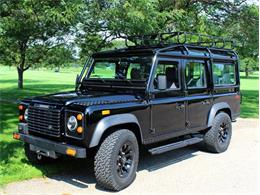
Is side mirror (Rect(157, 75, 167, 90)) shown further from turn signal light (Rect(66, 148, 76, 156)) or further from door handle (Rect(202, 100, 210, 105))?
turn signal light (Rect(66, 148, 76, 156))

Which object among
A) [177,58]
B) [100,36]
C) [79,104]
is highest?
[100,36]

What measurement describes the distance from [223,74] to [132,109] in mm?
3279

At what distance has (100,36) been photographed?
11.9m

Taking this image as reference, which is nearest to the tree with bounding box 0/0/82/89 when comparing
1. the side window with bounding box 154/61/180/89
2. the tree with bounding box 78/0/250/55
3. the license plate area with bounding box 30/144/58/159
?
the tree with bounding box 78/0/250/55

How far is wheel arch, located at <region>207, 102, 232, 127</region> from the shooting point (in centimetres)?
746

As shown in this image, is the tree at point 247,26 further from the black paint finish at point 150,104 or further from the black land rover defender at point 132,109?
the black paint finish at point 150,104

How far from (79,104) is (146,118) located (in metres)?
1.16

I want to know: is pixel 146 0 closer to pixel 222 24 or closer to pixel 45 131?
pixel 45 131

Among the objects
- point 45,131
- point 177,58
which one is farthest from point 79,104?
point 177,58

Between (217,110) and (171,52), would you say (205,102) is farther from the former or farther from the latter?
(171,52)

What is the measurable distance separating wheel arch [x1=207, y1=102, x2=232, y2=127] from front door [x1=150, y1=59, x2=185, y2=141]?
962 mm

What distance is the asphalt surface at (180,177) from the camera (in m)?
5.40

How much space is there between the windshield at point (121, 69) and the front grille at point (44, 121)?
4.86 feet

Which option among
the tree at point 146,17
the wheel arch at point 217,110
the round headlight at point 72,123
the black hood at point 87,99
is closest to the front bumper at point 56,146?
the round headlight at point 72,123
